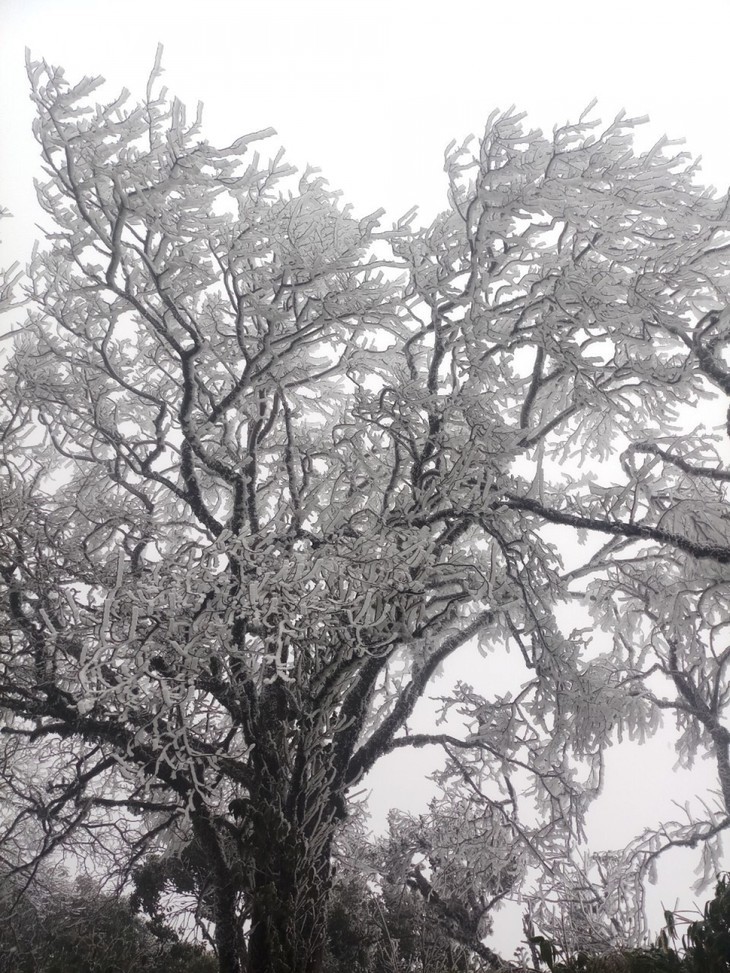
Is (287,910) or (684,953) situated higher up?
(684,953)

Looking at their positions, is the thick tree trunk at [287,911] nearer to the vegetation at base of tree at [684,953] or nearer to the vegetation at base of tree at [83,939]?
the vegetation at base of tree at [684,953]

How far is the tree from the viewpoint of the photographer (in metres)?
4.38

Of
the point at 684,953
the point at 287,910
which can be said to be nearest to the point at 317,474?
the point at 287,910

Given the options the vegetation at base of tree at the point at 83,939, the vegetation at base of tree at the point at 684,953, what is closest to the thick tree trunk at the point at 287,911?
the vegetation at base of tree at the point at 684,953

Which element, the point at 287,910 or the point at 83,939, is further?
the point at 83,939

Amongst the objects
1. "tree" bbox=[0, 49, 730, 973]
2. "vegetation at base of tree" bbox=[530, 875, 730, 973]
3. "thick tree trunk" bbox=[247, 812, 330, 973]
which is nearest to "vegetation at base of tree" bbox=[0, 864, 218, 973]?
"tree" bbox=[0, 49, 730, 973]

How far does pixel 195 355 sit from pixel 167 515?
3.05 m

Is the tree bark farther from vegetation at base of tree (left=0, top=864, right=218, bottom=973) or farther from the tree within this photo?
vegetation at base of tree (left=0, top=864, right=218, bottom=973)

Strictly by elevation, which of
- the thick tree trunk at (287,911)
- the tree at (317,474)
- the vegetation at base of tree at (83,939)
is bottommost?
the vegetation at base of tree at (83,939)

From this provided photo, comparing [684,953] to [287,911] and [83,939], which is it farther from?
[83,939]

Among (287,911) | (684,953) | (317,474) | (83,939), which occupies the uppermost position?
(317,474)

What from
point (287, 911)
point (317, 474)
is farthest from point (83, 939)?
point (317, 474)

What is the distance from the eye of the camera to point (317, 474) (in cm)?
716

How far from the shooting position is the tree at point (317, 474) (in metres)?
4.38
